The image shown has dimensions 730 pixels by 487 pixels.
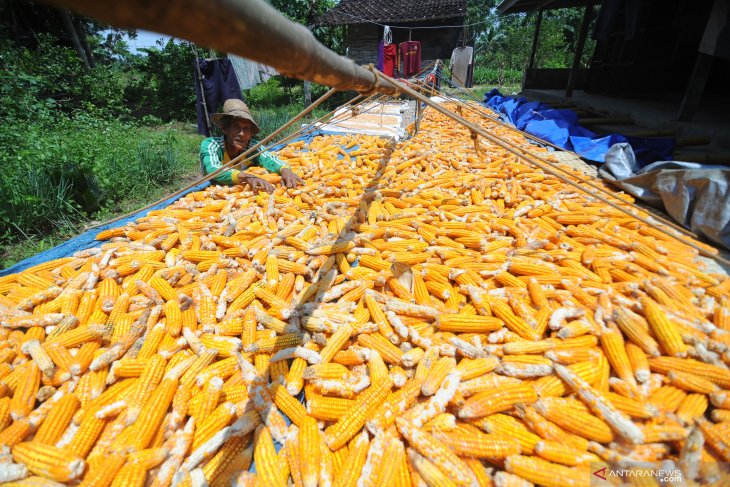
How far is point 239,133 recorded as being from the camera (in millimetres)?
4938

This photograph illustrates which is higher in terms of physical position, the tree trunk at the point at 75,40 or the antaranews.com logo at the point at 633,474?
the tree trunk at the point at 75,40

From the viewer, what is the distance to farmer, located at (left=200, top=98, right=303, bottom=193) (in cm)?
474

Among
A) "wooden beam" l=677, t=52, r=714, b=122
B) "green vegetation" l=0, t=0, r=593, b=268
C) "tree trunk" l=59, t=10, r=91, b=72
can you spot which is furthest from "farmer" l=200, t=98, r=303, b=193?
"tree trunk" l=59, t=10, r=91, b=72

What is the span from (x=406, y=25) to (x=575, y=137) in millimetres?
15401

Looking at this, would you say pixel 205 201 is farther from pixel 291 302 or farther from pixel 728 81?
pixel 728 81

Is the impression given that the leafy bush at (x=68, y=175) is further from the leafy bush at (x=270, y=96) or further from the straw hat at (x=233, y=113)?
the leafy bush at (x=270, y=96)

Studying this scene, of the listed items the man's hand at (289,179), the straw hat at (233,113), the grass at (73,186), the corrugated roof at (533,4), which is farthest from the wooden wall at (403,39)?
the man's hand at (289,179)

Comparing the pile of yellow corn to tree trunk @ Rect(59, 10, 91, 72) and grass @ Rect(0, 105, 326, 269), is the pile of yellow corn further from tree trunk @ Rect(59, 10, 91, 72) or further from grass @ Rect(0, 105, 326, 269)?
tree trunk @ Rect(59, 10, 91, 72)

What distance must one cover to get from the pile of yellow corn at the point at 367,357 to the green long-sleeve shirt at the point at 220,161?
5.40 feet

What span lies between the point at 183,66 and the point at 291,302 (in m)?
16.7

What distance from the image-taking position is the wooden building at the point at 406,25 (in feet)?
58.1

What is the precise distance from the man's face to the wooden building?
1575cm

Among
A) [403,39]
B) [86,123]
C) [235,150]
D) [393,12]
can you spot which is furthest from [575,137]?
[393,12]

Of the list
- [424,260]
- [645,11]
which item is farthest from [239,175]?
[645,11]
